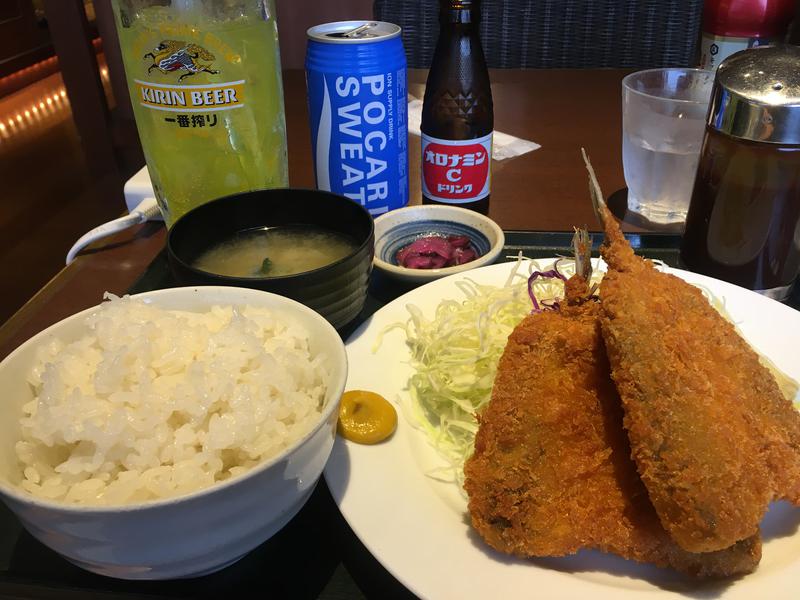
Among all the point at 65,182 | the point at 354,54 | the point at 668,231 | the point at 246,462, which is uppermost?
the point at 354,54

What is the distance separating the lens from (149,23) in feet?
5.00

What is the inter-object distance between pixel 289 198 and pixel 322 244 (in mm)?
143

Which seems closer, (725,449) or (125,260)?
(725,449)

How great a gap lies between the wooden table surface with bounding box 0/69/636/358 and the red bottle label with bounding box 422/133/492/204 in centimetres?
15

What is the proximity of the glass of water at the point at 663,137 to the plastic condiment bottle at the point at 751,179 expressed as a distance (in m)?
0.34

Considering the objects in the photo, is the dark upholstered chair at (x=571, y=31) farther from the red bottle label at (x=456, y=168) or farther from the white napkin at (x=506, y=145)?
the red bottle label at (x=456, y=168)

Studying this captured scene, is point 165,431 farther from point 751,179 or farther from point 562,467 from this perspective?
point 751,179

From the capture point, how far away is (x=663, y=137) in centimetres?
191

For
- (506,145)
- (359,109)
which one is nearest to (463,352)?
(359,109)

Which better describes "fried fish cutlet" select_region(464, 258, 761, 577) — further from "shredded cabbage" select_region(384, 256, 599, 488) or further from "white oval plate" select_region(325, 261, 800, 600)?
"shredded cabbage" select_region(384, 256, 599, 488)

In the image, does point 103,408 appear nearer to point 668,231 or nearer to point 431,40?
point 668,231

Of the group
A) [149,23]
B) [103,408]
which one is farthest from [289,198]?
[103,408]

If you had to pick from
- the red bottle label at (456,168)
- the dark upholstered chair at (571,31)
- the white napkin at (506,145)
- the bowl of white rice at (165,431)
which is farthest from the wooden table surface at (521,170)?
the bowl of white rice at (165,431)

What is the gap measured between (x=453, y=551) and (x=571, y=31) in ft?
11.0
